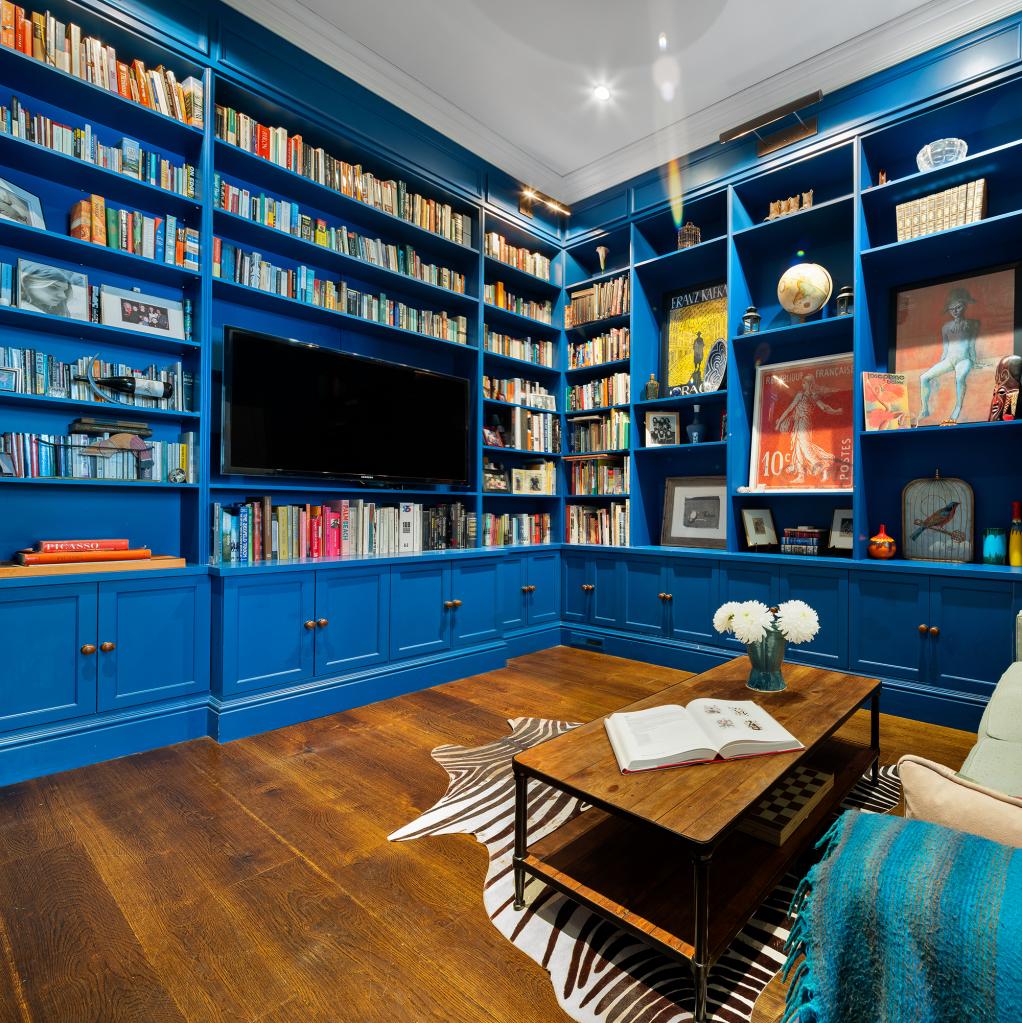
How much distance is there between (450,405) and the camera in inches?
145

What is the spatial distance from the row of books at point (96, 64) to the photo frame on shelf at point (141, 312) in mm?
767

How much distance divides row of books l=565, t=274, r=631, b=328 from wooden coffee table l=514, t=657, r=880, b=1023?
3.11 metres

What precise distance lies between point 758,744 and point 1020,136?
3.29 metres

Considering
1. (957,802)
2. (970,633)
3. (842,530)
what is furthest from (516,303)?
(957,802)

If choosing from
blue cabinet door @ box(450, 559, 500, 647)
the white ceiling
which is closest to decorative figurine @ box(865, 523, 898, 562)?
blue cabinet door @ box(450, 559, 500, 647)

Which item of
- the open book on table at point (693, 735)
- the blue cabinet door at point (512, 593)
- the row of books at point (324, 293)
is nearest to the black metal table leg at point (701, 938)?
the open book on table at point (693, 735)

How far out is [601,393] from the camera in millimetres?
4266

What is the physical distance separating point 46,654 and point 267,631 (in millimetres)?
782

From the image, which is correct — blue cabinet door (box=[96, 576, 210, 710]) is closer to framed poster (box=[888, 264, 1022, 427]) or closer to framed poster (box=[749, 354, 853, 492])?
framed poster (box=[749, 354, 853, 492])

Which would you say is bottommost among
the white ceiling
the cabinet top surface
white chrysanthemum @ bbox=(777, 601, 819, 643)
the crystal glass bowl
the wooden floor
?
the wooden floor

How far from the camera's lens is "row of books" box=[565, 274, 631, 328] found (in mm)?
4117

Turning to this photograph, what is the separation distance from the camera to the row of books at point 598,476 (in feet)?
13.6

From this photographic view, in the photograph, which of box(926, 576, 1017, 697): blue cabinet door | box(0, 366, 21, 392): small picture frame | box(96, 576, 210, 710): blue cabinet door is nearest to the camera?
box(0, 366, 21, 392): small picture frame

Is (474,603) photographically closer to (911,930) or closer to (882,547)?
(882,547)
